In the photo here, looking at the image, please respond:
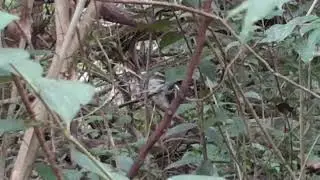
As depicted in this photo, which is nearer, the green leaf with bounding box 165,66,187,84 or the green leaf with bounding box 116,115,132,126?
the green leaf with bounding box 165,66,187,84

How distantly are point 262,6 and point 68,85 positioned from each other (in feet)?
0.49

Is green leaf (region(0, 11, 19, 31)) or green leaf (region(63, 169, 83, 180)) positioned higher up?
green leaf (region(0, 11, 19, 31))

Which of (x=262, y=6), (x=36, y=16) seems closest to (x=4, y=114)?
(x=36, y=16)

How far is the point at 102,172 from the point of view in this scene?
1.84 feet

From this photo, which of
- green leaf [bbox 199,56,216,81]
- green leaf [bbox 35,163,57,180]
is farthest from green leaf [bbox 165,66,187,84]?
green leaf [bbox 35,163,57,180]

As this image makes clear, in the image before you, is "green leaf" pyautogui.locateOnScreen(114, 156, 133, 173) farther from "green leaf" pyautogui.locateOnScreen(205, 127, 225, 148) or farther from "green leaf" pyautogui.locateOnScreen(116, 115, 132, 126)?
"green leaf" pyautogui.locateOnScreen(116, 115, 132, 126)

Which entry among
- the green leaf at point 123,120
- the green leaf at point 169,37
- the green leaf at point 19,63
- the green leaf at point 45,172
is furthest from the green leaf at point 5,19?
the green leaf at point 123,120

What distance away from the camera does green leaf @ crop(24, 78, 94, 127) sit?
44 centimetres

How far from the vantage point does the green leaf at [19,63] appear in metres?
0.46

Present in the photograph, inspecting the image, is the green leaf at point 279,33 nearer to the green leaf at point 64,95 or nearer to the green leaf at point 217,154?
the green leaf at point 217,154

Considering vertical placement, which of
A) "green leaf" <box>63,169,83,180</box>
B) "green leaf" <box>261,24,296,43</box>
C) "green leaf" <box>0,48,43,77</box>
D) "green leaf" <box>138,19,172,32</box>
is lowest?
"green leaf" <box>63,169,83,180</box>

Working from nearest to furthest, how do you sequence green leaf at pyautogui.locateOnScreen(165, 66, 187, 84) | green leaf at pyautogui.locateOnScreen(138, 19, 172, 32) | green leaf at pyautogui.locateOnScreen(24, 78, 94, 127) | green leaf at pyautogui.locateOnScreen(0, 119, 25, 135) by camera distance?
green leaf at pyautogui.locateOnScreen(24, 78, 94, 127) < green leaf at pyautogui.locateOnScreen(0, 119, 25, 135) < green leaf at pyautogui.locateOnScreen(138, 19, 172, 32) < green leaf at pyautogui.locateOnScreen(165, 66, 187, 84)

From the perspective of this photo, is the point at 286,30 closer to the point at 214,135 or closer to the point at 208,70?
the point at 208,70

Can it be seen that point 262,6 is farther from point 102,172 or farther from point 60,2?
point 60,2
